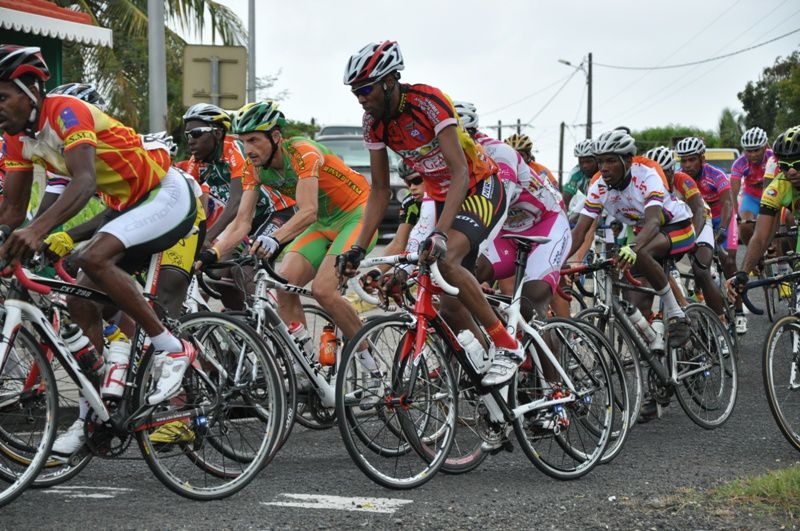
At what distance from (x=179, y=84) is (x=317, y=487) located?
64.6 ft

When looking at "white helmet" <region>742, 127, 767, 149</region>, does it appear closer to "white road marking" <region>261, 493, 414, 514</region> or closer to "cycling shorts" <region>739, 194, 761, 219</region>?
"cycling shorts" <region>739, 194, 761, 219</region>

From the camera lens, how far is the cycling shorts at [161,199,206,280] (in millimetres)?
6281

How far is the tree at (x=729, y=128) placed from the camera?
249 feet

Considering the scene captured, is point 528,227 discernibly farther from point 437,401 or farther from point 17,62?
point 17,62

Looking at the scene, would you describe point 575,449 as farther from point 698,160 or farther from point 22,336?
point 698,160

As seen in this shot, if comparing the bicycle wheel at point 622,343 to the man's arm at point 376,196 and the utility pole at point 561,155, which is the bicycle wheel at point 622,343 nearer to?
the man's arm at point 376,196

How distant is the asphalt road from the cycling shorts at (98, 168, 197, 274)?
1.16 meters

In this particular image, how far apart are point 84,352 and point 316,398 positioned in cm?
179

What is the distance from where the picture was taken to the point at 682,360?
310 inches

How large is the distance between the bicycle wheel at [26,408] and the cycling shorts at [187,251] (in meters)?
1.23

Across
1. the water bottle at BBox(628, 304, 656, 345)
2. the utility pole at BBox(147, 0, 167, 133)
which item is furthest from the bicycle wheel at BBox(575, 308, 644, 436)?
the utility pole at BBox(147, 0, 167, 133)

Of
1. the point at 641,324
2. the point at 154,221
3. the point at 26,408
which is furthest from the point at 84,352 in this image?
the point at 641,324

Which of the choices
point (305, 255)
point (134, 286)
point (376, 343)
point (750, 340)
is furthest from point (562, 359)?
point (750, 340)

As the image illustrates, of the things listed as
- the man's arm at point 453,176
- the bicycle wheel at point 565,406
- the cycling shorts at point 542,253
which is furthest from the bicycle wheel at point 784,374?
the man's arm at point 453,176
